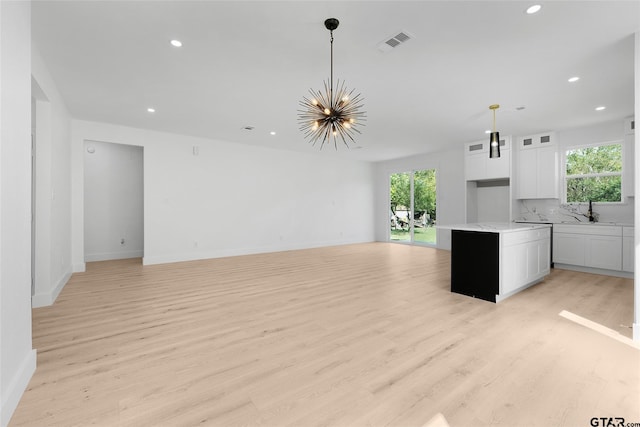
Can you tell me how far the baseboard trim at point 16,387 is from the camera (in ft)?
5.39

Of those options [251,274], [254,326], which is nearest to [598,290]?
[254,326]

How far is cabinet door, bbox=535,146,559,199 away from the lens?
615 cm

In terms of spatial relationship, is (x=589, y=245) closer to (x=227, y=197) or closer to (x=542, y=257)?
(x=542, y=257)

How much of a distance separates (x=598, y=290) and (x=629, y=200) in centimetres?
243

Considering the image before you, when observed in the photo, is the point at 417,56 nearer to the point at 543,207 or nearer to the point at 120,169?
the point at 543,207

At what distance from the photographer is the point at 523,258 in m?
4.18

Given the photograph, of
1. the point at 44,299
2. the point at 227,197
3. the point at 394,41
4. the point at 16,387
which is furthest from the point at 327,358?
the point at 227,197

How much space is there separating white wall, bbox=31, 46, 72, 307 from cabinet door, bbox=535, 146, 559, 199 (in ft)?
27.9

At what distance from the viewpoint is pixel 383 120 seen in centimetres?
555

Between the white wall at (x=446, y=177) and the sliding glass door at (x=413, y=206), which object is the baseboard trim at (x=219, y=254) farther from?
the white wall at (x=446, y=177)

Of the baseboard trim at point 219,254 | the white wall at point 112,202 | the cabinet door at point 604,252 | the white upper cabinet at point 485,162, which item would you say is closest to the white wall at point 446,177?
the white upper cabinet at point 485,162

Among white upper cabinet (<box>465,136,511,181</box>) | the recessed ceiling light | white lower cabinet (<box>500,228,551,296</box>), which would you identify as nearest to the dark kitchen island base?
white lower cabinet (<box>500,228,551,296</box>)

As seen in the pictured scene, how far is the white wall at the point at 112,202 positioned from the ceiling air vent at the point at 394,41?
6688 mm

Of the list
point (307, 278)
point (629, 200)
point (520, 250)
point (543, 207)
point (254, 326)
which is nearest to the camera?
point (254, 326)
